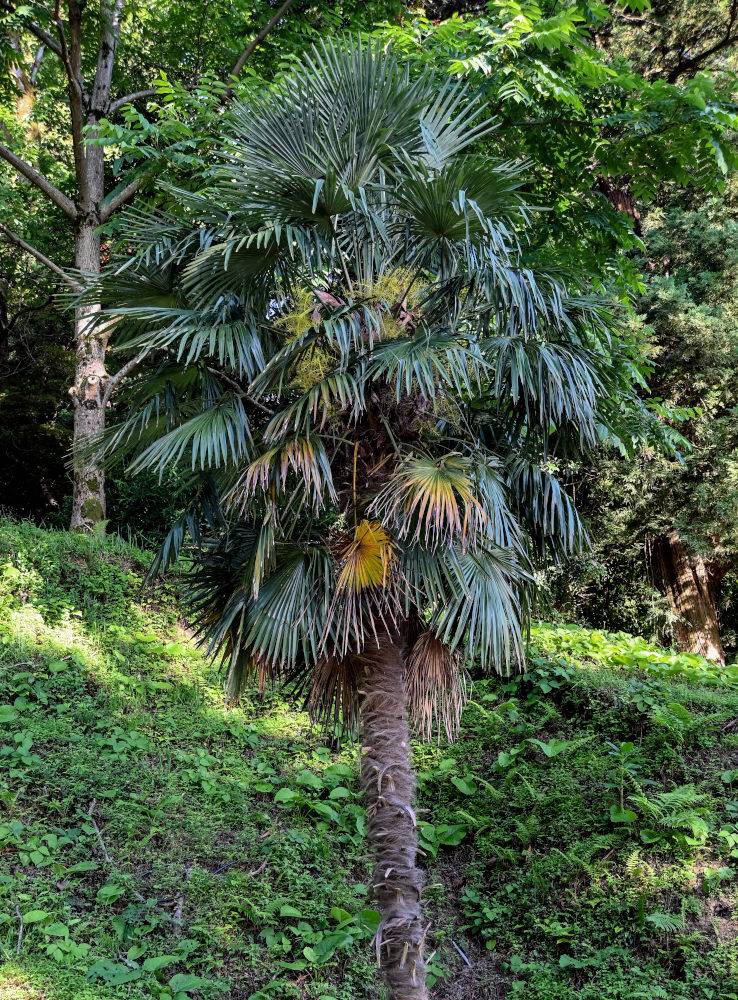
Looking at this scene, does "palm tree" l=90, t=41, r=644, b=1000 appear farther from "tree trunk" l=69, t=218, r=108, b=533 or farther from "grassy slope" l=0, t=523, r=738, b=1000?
"tree trunk" l=69, t=218, r=108, b=533

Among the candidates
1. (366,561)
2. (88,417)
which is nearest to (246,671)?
(366,561)

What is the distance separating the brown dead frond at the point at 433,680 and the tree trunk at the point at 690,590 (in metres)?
8.19

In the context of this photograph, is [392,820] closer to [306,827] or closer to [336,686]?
[336,686]

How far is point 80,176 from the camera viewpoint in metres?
10.5

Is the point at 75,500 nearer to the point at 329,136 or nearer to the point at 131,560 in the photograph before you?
the point at 131,560

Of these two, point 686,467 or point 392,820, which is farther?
point 686,467

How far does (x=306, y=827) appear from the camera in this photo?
7.34m

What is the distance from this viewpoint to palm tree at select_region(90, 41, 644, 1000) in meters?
4.63

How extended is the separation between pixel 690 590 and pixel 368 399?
31.6ft

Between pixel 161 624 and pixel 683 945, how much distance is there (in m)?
6.33

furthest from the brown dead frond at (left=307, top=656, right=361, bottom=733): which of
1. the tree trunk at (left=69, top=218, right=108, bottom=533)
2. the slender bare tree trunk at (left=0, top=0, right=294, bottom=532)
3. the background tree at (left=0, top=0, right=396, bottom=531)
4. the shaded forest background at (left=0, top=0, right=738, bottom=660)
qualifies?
the tree trunk at (left=69, top=218, right=108, bottom=533)

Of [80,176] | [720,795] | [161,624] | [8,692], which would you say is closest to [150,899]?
[8,692]

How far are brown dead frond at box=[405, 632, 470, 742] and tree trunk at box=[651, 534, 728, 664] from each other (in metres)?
8.19

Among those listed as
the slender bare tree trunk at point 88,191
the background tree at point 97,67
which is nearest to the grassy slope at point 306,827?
the slender bare tree trunk at point 88,191
